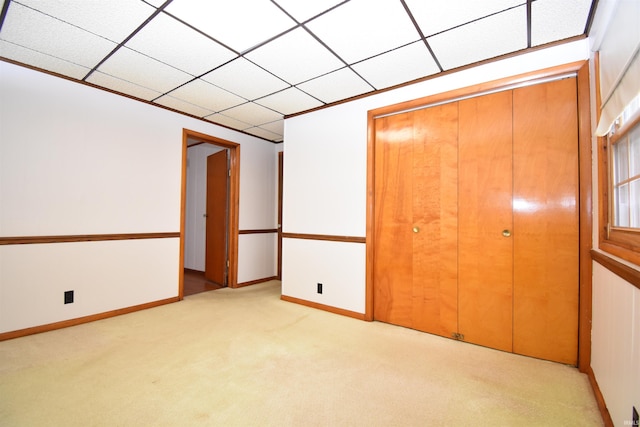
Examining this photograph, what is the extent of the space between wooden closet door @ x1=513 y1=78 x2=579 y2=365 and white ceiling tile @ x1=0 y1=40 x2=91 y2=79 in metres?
4.09

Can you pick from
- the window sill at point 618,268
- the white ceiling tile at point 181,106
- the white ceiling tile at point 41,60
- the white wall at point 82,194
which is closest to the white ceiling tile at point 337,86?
the white ceiling tile at point 181,106

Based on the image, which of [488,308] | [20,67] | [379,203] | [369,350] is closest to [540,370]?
[488,308]

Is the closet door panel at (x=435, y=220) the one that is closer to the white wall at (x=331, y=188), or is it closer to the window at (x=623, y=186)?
the white wall at (x=331, y=188)

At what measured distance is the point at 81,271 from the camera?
290 centimetres

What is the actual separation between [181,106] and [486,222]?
376 cm

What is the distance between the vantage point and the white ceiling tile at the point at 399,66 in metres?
2.35

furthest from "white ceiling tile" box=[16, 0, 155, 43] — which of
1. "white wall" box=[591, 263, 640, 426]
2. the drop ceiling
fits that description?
"white wall" box=[591, 263, 640, 426]

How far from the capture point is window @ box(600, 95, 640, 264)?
145 centimetres

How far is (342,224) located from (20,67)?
11.5ft

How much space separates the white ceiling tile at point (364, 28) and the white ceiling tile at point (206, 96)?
1480 millimetres

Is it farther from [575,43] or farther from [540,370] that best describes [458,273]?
[575,43]

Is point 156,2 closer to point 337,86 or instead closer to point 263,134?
point 337,86

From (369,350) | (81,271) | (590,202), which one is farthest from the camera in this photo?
(81,271)

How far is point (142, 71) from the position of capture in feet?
8.86
